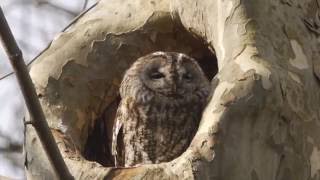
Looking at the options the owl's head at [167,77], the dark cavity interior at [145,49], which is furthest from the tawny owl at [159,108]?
the dark cavity interior at [145,49]

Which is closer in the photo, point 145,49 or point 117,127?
point 117,127

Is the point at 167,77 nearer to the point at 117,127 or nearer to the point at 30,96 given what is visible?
the point at 117,127

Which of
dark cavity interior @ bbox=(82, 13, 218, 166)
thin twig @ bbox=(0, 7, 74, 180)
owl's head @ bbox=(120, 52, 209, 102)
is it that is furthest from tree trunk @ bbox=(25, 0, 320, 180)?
thin twig @ bbox=(0, 7, 74, 180)

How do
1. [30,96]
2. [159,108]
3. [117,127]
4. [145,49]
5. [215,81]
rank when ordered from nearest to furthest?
[30,96] < [215,81] < [159,108] < [117,127] < [145,49]

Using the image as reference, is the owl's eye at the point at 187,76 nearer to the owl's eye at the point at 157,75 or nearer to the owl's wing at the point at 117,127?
the owl's eye at the point at 157,75

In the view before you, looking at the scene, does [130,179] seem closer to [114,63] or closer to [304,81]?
[304,81]

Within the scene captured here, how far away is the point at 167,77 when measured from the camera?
3.55m

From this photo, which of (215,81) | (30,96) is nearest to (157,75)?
(215,81)

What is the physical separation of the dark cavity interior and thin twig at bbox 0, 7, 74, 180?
4.86 ft

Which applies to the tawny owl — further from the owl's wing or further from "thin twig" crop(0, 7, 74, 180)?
"thin twig" crop(0, 7, 74, 180)

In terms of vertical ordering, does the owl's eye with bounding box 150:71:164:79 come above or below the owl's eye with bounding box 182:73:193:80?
above

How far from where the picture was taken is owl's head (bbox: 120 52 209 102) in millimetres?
3518

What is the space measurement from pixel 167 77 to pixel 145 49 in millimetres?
313

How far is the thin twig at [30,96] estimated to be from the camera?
6.36 feet
